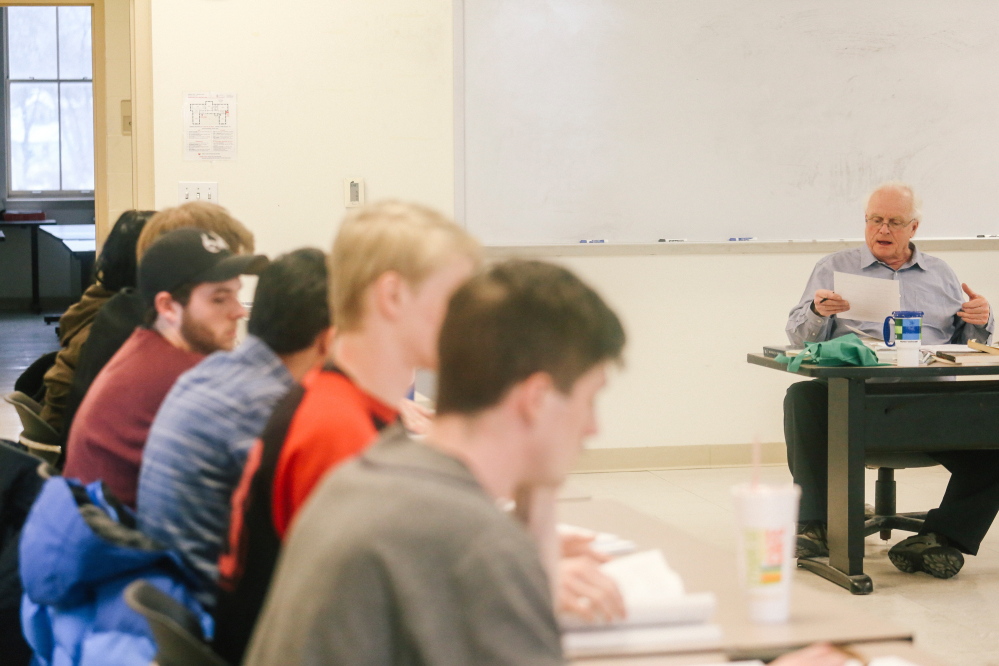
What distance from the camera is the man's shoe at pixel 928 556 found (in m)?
3.69

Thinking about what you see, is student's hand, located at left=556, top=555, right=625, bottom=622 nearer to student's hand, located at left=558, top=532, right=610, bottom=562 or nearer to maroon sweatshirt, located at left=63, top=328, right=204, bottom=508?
student's hand, located at left=558, top=532, right=610, bottom=562

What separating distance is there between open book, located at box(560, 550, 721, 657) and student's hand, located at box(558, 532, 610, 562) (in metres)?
0.15

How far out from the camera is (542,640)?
29.8 inches

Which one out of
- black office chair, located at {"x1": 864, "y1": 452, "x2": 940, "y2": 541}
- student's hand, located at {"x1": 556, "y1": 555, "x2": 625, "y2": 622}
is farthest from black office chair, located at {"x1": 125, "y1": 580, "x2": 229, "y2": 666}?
black office chair, located at {"x1": 864, "y1": 452, "x2": 940, "y2": 541}

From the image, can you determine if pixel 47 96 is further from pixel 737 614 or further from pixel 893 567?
pixel 737 614

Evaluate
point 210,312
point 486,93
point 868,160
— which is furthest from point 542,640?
point 868,160

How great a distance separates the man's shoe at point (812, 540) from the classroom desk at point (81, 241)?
9.82 meters

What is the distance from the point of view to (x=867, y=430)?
3.51 meters

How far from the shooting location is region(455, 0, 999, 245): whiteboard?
16.6 ft

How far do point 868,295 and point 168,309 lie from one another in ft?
8.25

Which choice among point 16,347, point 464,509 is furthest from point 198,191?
point 16,347

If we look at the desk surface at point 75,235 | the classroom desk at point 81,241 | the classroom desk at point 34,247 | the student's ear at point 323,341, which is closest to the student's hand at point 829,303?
the student's ear at point 323,341

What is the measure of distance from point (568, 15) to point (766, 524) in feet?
13.8

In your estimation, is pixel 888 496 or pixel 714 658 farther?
pixel 888 496
